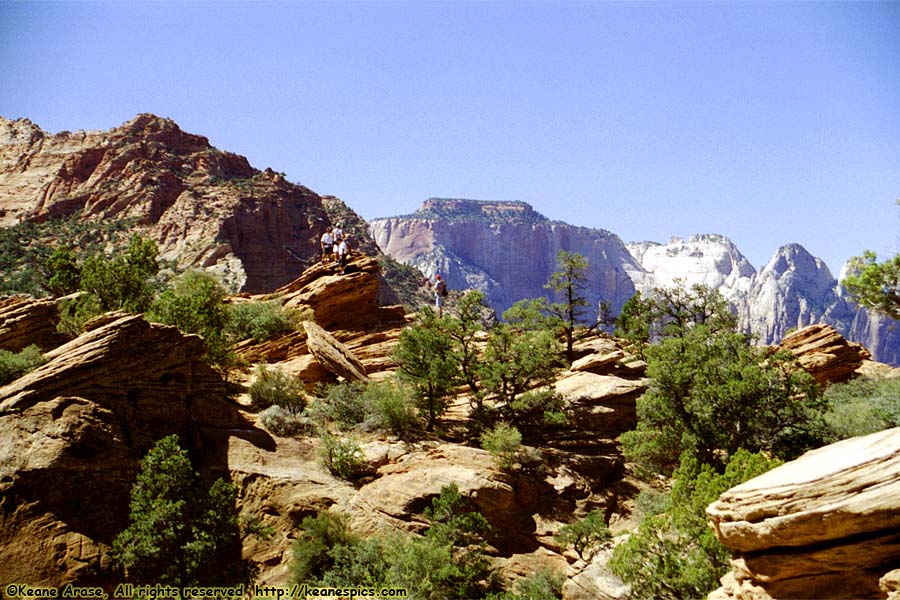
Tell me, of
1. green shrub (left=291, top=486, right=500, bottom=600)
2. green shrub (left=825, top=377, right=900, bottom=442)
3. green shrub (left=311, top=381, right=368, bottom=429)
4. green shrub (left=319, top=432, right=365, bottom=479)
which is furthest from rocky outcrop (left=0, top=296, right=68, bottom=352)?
green shrub (left=825, top=377, right=900, bottom=442)

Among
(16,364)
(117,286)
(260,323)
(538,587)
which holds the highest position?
(117,286)

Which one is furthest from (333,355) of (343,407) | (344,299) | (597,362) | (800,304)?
(800,304)

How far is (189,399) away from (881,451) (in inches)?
760

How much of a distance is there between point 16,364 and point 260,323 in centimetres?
1196

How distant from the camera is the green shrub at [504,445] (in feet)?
72.2

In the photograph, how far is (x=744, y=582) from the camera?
38.5ft

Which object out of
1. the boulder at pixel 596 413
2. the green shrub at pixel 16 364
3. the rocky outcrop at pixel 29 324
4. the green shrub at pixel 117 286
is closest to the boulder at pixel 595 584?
the boulder at pixel 596 413

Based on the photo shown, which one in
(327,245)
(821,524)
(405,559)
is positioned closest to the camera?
(821,524)

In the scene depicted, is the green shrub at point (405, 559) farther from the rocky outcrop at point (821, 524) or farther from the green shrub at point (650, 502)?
the rocky outcrop at point (821, 524)

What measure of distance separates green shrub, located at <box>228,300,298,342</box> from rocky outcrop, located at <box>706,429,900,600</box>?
76.4ft

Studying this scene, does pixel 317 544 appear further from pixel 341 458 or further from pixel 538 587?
pixel 538 587

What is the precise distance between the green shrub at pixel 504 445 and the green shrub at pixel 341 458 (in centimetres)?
487

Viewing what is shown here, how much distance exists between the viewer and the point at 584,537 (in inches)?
788

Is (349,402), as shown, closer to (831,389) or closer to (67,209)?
(831,389)
